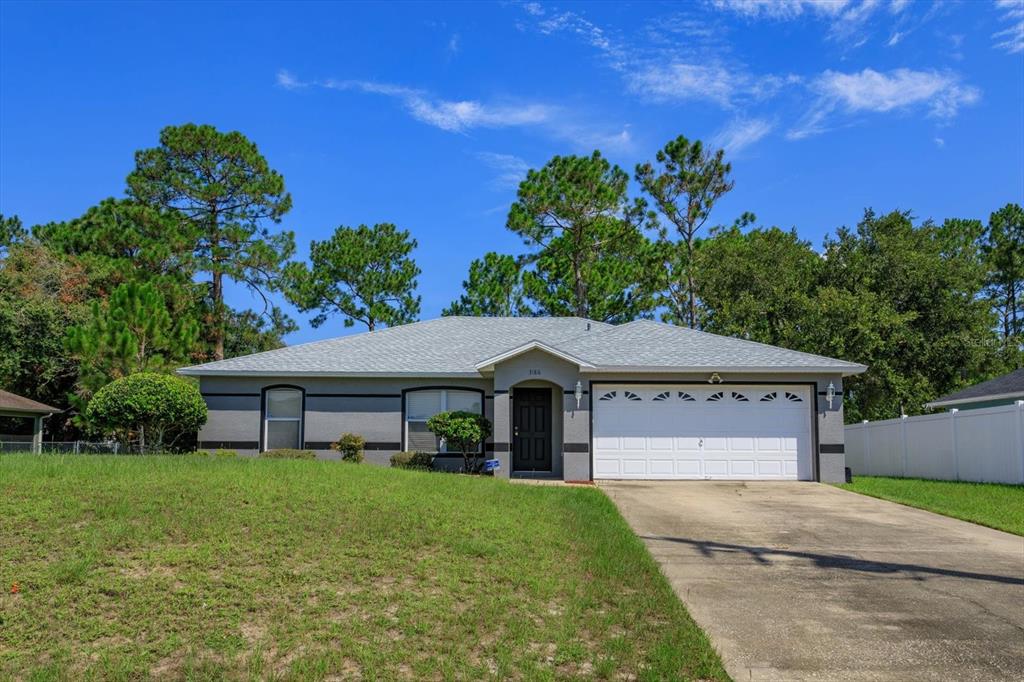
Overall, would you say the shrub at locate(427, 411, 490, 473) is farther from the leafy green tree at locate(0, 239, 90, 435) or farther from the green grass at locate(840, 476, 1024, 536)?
the leafy green tree at locate(0, 239, 90, 435)

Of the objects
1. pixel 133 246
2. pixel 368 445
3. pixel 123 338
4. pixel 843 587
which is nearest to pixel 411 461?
pixel 368 445

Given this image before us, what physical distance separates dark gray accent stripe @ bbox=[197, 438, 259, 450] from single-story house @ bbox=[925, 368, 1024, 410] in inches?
751

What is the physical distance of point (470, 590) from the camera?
22.3 ft

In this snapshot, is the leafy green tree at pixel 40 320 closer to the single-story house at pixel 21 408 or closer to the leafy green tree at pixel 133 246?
the leafy green tree at pixel 133 246

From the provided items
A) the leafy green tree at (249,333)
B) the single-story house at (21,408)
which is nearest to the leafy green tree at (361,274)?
the leafy green tree at (249,333)

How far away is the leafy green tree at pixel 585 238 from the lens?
3359 cm

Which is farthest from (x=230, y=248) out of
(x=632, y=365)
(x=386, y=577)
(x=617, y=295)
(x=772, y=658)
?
(x=772, y=658)

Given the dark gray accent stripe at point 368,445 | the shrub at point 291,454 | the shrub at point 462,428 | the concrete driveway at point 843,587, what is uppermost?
the shrub at point 462,428

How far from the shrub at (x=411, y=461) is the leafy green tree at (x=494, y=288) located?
1906cm

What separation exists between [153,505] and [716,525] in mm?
7626

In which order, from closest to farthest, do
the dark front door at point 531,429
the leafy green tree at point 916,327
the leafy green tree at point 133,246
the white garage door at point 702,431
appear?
the white garage door at point 702,431
the dark front door at point 531,429
the leafy green tree at point 916,327
the leafy green tree at point 133,246

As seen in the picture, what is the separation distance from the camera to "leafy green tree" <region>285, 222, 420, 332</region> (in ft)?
120

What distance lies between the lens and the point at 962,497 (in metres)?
14.2

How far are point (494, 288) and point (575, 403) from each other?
19.9 m
